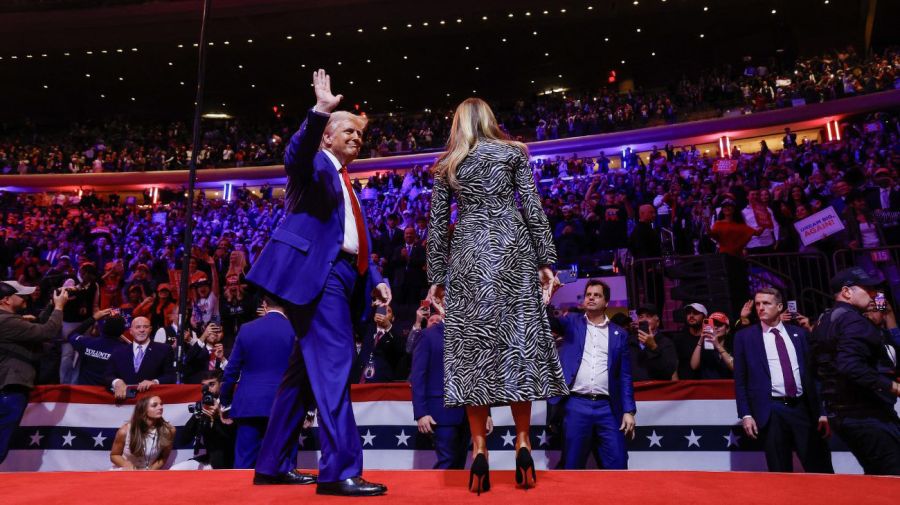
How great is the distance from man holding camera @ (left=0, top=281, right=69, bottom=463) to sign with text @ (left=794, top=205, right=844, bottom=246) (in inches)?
286

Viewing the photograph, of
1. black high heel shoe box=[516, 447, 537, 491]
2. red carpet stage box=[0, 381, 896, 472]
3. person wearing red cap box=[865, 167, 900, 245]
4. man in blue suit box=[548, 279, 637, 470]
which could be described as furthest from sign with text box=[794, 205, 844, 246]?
black high heel shoe box=[516, 447, 537, 491]

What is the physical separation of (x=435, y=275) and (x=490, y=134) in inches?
25.4

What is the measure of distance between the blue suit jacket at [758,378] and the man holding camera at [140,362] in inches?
178

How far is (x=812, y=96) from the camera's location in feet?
60.7

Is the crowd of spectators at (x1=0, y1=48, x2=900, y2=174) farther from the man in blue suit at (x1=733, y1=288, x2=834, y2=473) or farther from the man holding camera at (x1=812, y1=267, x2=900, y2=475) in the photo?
the man holding camera at (x1=812, y1=267, x2=900, y2=475)

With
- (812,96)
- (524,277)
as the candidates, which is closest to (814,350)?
(524,277)

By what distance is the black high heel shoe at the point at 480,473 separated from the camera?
7.63 ft

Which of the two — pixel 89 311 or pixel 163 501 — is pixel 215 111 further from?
pixel 163 501

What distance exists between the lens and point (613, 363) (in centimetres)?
445

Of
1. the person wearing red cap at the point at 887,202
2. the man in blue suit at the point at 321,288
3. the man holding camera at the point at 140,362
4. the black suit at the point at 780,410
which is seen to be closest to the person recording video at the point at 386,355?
the man holding camera at the point at 140,362

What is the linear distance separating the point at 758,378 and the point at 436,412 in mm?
2144

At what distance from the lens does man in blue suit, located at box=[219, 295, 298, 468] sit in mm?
4246

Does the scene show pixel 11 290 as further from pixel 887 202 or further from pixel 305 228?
pixel 887 202

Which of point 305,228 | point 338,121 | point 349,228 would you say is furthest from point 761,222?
point 305,228
